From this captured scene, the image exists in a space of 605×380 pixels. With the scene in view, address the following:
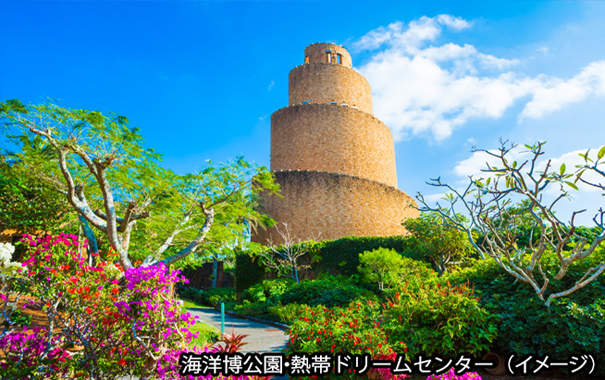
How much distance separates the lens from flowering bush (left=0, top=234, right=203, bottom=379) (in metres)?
4.15

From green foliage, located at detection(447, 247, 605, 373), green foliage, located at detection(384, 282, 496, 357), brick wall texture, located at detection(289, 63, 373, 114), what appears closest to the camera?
green foliage, located at detection(447, 247, 605, 373)

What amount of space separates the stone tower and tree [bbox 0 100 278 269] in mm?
10525

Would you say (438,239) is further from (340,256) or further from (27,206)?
(27,206)

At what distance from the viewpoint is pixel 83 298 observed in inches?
177

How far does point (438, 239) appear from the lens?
Answer: 39.2 feet

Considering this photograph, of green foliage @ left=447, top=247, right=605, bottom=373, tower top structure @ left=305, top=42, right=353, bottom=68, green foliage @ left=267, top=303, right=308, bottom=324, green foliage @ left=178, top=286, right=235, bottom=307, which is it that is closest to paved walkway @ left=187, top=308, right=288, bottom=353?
green foliage @ left=267, top=303, right=308, bottom=324

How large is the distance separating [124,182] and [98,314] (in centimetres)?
539

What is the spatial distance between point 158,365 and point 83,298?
1323 millimetres

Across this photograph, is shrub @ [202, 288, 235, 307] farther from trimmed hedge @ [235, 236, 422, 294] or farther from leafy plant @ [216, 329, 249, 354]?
leafy plant @ [216, 329, 249, 354]

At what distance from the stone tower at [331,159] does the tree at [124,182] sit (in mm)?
10525

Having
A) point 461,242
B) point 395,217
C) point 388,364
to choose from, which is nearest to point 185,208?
point 388,364

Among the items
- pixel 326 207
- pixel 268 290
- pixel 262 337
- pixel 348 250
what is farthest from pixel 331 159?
pixel 262 337

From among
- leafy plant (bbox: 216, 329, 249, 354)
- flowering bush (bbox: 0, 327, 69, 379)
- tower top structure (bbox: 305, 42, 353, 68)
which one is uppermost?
tower top structure (bbox: 305, 42, 353, 68)

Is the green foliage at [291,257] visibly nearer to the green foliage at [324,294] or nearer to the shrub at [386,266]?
the green foliage at [324,294]
